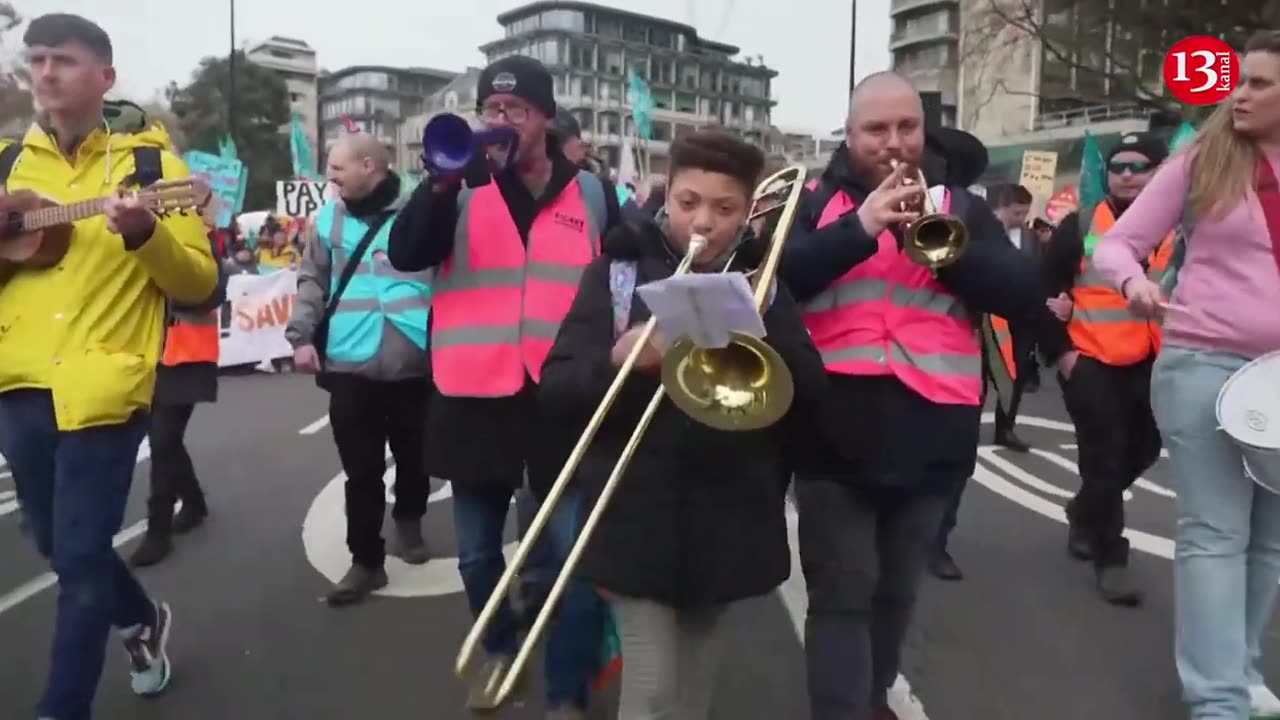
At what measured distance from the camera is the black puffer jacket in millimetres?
2379

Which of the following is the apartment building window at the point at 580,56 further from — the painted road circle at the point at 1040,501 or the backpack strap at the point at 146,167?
the backpack strap at the point at 146,167

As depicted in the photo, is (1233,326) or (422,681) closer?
(1233,326)

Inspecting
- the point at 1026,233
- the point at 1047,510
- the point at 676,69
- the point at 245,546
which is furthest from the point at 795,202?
the point at 676,69

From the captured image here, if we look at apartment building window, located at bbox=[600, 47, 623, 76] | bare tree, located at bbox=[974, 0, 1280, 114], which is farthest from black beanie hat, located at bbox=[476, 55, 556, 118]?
apartment building window, located at bbox=[600, 47, 623, 76]

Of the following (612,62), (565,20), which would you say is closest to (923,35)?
(612,62)

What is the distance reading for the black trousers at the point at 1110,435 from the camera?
4.52 meters

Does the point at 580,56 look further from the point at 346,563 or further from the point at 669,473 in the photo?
the point at 669,473

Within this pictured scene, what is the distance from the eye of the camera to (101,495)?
303cm

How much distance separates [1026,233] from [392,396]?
6401mm

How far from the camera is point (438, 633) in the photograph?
416 centimetres

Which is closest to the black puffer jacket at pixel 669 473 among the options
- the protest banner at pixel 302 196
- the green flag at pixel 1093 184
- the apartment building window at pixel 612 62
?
the green flag at pixel 1093 184

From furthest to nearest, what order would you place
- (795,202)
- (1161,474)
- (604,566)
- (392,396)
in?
(1161,474) → (392,396) → (795,202) → (604,566)

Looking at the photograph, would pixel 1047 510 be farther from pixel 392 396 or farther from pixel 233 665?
pixel 233 665

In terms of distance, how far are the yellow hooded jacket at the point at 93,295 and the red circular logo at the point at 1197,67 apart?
14226 mm
